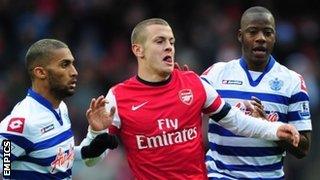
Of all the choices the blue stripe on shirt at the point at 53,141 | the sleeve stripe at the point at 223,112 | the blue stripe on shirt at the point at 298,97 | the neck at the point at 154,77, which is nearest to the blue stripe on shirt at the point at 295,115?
the blue stripe on shirt at the point at 298,97

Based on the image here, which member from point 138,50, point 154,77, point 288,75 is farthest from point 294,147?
point 138,50

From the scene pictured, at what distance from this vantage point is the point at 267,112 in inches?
338

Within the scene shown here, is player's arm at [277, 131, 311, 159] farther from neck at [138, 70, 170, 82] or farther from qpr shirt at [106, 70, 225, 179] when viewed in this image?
neck at [138, 70, 170, 82]

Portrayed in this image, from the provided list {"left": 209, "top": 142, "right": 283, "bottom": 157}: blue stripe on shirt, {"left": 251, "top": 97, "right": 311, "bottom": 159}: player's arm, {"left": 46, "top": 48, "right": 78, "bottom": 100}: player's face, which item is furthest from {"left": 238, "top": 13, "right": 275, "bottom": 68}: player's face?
{"left": 46, "top": 48, "right": 78, "bottom": 100}: player's face

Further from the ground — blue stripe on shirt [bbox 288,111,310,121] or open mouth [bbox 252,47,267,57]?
open mouth [bbox 252,47,267,57]

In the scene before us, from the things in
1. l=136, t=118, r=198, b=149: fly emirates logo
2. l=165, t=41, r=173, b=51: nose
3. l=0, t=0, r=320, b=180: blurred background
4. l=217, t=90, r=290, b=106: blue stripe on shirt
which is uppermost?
l=165, t=41, r=173, b=51: nose

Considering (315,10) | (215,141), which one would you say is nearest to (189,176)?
(215,141)

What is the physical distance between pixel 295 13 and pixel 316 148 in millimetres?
4153

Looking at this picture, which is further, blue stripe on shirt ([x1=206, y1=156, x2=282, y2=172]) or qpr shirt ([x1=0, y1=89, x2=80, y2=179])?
blue stripe on shirt ([x1=206, y1=156, x2=282, y2=172])

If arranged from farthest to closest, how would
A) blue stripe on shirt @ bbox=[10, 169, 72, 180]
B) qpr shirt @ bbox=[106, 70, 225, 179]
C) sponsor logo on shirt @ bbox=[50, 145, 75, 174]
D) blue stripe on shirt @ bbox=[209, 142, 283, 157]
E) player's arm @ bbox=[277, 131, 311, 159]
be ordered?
blue stripe on shirt @ bbox=[209, 142, 283, 157], player's arm @ bbox=[277, 131, 311, 159], qpr shirt @ bbox=[106, 70, 225, 179], sponsor logo on shirt @ bbox=[50, 145, 75, 174], blue stripe on shirt @ bbox=[10, 169, 72, 180]

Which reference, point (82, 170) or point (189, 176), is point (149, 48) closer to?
point (189, 176)

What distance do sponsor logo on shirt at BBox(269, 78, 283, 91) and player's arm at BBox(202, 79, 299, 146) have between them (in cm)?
44

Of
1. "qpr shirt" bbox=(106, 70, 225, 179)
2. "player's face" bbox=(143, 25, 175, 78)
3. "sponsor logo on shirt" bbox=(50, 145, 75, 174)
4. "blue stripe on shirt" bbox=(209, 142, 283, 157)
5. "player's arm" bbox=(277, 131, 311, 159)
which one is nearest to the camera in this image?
"sponsor logo on shirt" bbox=(50, 145, 75, 174)

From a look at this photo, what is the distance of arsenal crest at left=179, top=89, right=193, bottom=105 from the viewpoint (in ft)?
26.9
